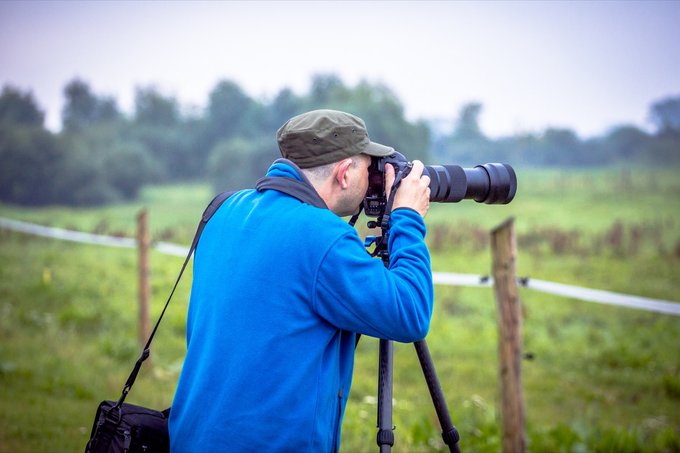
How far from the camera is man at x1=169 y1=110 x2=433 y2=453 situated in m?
1.86

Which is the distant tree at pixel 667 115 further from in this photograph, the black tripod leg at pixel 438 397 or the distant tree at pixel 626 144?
the black tripod leg at pixel 438 397

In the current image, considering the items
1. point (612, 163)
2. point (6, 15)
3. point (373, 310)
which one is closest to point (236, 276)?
point (373, 310)

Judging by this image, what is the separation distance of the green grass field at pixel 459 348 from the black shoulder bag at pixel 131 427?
200 centimetres

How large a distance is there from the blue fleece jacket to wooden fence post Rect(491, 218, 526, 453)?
7.19ft

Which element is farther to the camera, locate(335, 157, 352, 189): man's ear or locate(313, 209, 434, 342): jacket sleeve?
locate(335, 157, 352, 189): man's ear

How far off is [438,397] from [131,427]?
1.10m

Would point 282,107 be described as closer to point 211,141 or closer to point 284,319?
point 211,141

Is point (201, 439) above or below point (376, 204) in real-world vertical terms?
below

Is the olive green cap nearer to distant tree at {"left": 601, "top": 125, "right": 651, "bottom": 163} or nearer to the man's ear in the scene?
the man's ear

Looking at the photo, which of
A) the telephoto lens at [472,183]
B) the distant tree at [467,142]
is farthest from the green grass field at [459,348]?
the distant tree at [467,142]

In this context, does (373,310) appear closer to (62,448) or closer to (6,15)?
(62,448)

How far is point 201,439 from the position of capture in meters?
A: 1.91

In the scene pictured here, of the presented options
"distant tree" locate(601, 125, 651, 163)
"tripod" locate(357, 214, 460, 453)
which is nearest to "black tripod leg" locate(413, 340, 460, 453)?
"tripod" locate(357, 214, 460, 453)

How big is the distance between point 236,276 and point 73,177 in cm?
2190
